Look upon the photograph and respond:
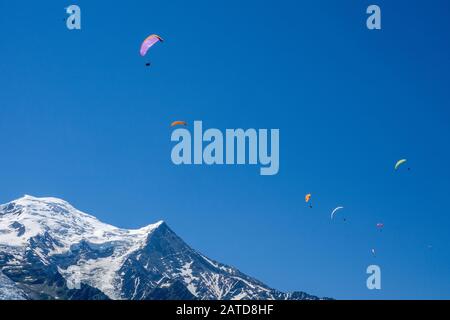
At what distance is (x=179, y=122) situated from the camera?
321 feet
